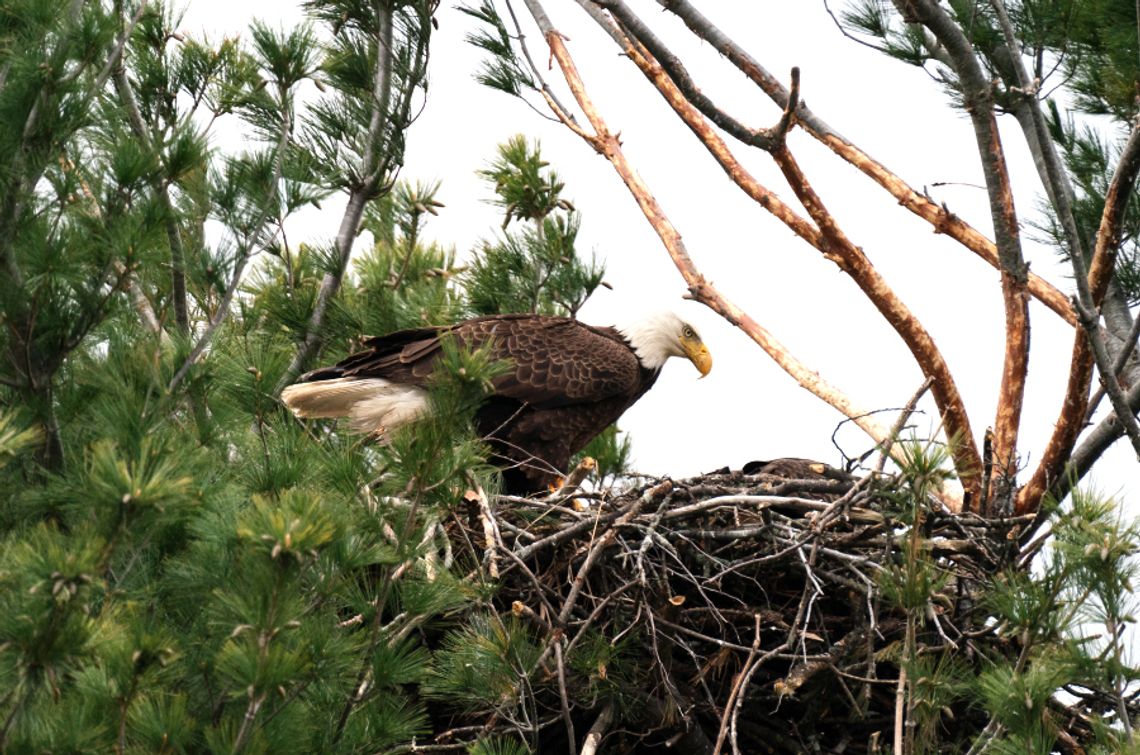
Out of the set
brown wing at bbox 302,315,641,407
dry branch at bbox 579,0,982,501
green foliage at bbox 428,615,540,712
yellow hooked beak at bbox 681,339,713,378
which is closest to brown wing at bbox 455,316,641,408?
brown wing at bbox 302,315,641,407

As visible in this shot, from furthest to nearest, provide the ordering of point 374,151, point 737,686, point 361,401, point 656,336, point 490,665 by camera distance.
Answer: point 656,336, point 361,401, point 374,151, point 737,686, point 490,665

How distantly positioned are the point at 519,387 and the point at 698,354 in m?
1.18

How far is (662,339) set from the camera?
301 inches

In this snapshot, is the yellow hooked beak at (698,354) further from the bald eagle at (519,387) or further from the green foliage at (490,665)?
the green foliage at (490,665)

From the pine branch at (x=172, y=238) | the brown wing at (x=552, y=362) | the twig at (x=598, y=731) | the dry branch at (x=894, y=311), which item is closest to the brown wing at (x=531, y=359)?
the brown wing at (x=552, y=362)

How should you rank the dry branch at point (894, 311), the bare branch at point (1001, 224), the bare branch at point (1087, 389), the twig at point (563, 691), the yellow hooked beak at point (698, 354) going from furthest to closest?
the yellow hooked beak at point (698, 354) → the dry branch at point (894, 311) → the bare branch at point (1001, 224) → the bare branch at point (1087, 389) → the twig at point (563, 691)

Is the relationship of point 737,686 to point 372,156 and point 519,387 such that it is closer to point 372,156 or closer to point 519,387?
point 519,387

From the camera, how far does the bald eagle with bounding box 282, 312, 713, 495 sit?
6711 millimetres

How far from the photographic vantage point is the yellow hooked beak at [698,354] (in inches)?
304

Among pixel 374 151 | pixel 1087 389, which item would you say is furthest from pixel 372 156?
pixel 1087 389

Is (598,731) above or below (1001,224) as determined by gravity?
below

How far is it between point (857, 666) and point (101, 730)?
2657 mm

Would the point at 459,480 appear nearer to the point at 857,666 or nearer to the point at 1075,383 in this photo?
the point at 857,666

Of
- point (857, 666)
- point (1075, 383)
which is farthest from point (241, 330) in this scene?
point (1075, 383)
